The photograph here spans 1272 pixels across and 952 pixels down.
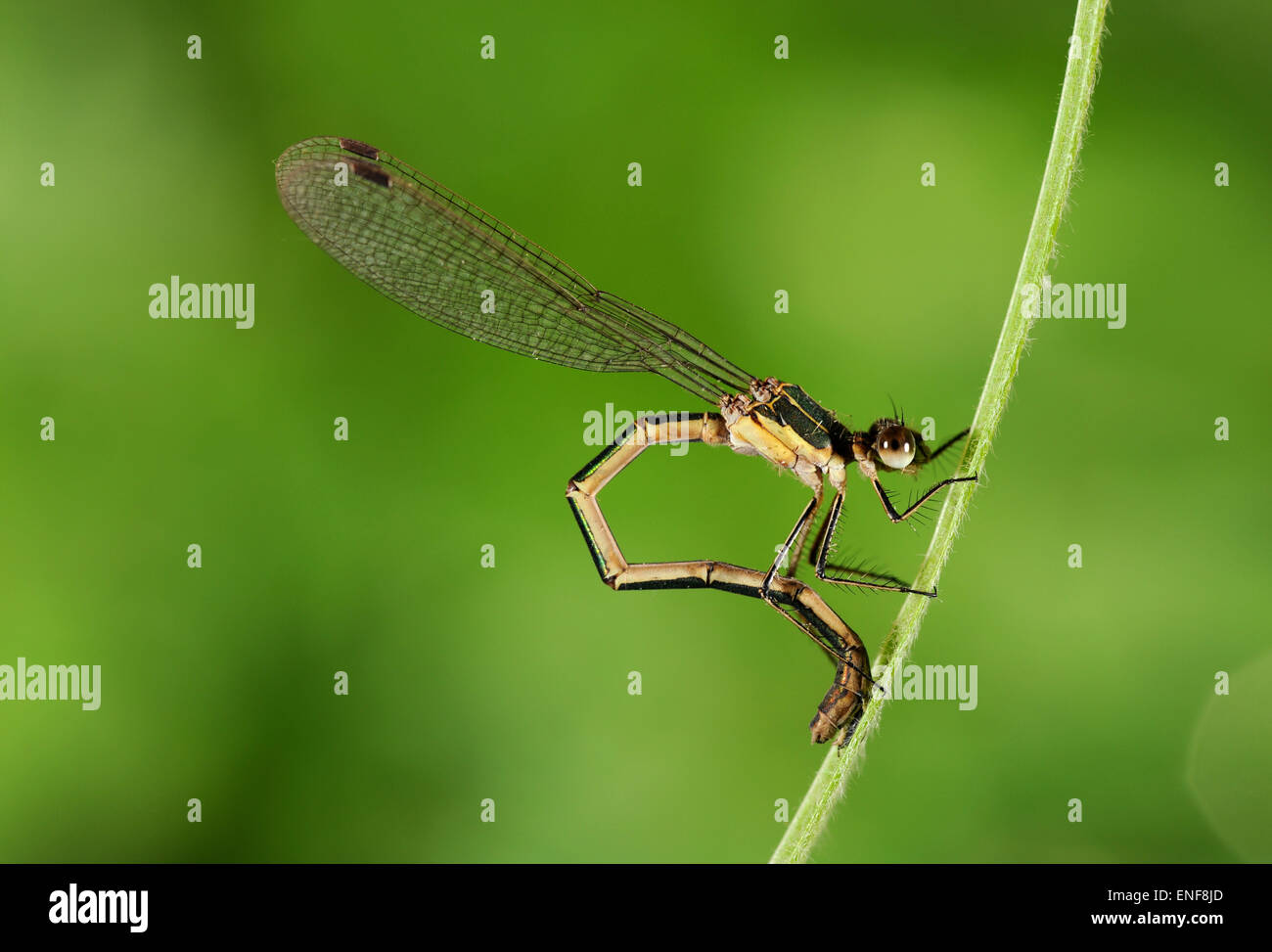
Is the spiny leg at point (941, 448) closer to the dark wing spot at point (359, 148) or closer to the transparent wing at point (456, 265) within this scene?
the transparent wing at point (456, 265)

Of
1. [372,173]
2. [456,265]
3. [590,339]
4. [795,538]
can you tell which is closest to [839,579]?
[795,538]

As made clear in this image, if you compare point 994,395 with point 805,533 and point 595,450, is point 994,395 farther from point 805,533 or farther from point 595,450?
point 595,450

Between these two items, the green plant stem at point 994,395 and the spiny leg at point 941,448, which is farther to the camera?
the spiny leg at point 941,448

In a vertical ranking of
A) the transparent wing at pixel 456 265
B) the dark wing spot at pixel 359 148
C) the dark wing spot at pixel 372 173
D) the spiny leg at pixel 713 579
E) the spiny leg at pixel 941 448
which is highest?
the dark wing spot at pixel 359 148

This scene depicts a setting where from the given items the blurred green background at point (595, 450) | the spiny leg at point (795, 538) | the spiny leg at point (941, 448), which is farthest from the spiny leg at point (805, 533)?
the blurred green background at point (595, 450)

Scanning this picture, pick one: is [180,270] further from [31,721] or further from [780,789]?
[780,789]

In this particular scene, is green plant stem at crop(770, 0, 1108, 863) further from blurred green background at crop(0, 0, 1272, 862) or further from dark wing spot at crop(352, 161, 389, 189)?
dark wing spot at crop(352, 161, 389, 189)
